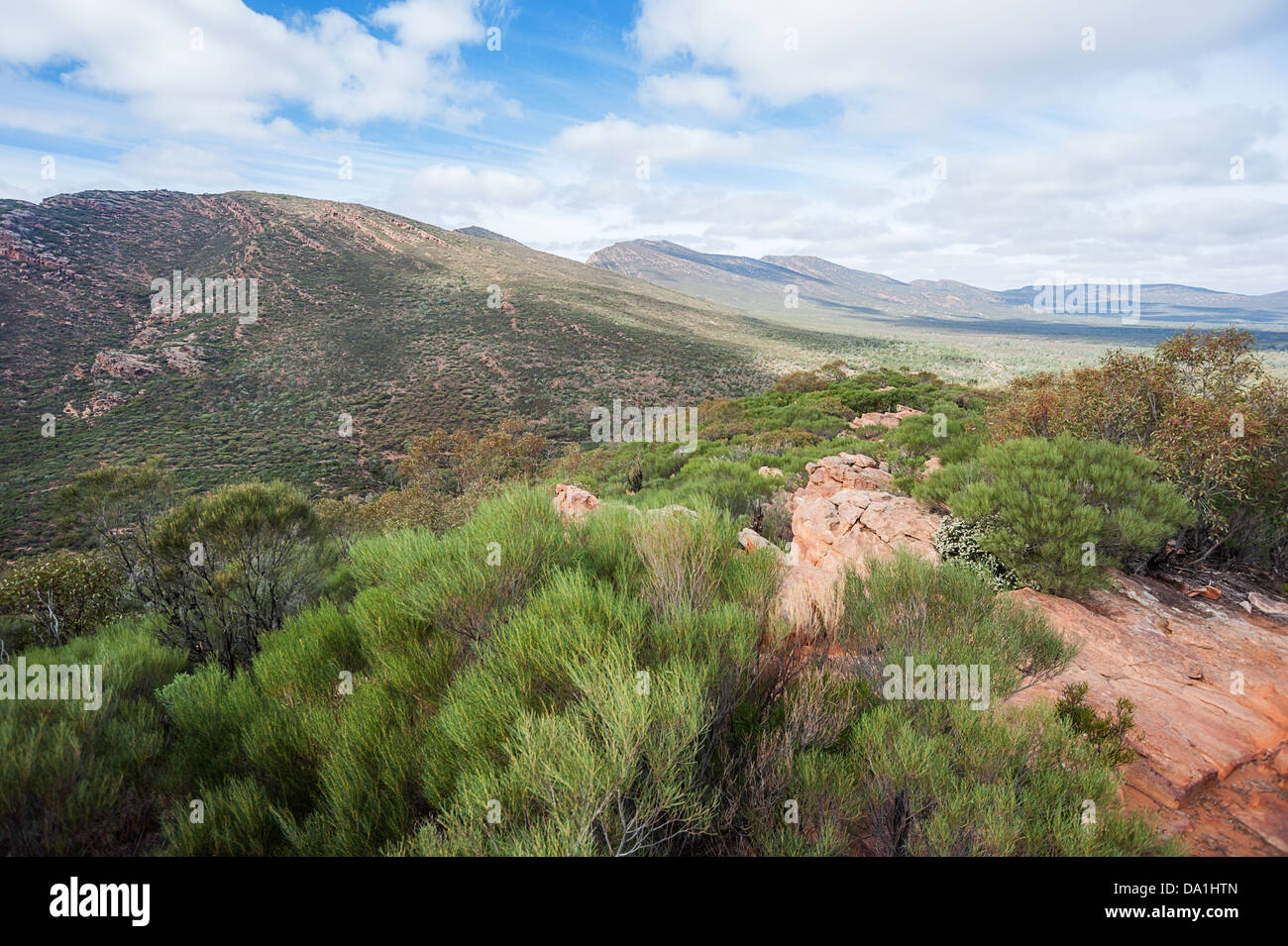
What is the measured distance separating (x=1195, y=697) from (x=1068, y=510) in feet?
7.00

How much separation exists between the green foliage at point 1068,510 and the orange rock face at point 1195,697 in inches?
15.3

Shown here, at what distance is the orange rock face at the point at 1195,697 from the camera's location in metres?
3.38

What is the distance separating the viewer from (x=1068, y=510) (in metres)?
5.83

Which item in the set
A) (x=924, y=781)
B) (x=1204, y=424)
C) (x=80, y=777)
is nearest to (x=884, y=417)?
(x=1204, y=424)

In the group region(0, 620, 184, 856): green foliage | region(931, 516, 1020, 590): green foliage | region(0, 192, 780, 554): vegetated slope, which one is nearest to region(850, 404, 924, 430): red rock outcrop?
region(931, 516, 1020, 590): green foliage

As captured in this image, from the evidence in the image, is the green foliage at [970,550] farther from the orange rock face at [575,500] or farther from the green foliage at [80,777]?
the green foliage at [80,777]

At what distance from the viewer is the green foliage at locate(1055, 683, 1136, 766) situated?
343cm

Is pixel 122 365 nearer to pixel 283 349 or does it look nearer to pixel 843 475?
pixel 283 349

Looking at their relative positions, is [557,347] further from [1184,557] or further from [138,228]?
[138,228]

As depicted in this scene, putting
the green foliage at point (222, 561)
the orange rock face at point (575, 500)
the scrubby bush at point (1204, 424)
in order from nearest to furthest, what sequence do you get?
the green foliage at point (222, 561), the scrubby bush at point (1204, 424), the orange rock face at point (575, 500)

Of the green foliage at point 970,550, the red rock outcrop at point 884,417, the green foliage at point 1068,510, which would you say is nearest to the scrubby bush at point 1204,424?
the green foliage at point 1068,510
